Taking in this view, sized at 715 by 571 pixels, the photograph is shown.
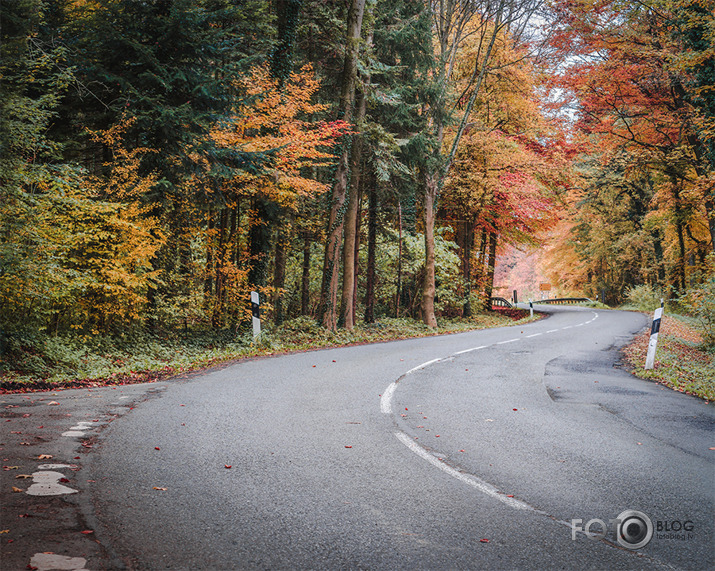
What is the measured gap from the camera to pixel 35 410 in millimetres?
5910

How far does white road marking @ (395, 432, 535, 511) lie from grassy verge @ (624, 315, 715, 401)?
5.40 meters

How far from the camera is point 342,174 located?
16.4 m

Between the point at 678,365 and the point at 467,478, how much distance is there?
28.2 ft

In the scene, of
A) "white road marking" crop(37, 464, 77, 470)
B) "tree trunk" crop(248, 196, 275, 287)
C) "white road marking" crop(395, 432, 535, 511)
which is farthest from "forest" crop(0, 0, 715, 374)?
"white road marking" crop(395, 432, 535, 511)

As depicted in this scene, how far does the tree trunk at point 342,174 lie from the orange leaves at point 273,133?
232 centimetres

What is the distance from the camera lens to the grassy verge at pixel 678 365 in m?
8.23

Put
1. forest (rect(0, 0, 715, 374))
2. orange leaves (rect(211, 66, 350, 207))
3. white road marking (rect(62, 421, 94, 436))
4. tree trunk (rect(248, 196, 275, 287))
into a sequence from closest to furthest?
white road marking (rect(62, 421, 94, 436)) → forest (rect(0, 0, 715, 374)) → orange leaves (rect(211, 66, 350, 207)) → tree trunk (rect(248, 196, 275, 287))

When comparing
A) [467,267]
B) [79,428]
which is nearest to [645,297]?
[467,267]

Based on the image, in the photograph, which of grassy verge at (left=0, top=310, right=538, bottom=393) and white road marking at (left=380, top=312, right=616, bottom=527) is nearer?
white road marking at (left=380, top=312, right=616, bottom=527)

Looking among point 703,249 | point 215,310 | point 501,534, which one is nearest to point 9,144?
point 215,310

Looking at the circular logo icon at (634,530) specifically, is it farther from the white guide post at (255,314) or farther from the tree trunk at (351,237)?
the tree trunk at (351,237)

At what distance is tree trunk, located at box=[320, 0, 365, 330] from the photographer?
52.7 ft

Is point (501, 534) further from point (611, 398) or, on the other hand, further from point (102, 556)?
point (611, 398)

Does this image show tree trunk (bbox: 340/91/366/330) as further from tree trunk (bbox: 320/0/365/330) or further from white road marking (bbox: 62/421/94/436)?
white road marking (bbox: 62/421/94/436)
